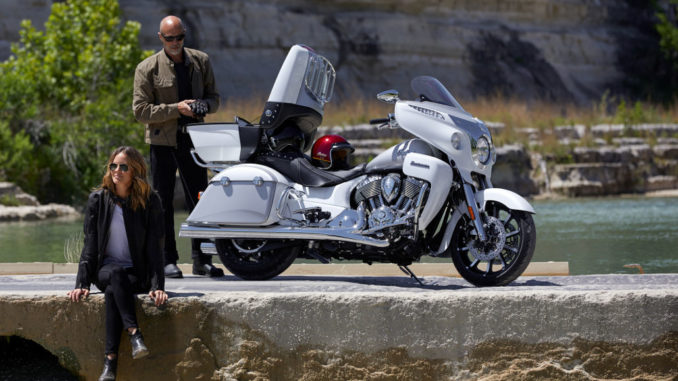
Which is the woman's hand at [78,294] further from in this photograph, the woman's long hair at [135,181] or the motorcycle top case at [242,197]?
the motorcycle top case at [242,197]

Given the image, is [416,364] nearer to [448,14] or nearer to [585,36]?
[448,14]

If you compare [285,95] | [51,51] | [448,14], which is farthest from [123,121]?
[448,14]

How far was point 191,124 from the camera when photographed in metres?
6.73

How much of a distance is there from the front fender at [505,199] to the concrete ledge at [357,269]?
4.23 ft

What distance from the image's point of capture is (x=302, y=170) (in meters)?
6.42

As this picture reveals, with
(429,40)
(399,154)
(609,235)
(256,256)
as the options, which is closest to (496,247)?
(399,154)

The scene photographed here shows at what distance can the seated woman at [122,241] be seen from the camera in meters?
4.78

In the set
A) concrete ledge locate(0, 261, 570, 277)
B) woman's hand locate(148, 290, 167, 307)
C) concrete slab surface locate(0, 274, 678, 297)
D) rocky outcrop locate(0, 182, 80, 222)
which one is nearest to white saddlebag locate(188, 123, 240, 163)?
concrete slab surface locate(0, 274, 678, 297)

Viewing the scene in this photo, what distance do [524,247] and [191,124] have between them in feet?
7.97

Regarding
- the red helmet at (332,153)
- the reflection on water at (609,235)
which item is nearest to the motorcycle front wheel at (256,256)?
the red helmet at (332,153)

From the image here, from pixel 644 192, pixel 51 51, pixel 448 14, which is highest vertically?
pixel 448 14

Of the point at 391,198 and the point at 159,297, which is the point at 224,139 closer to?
the point at 391,198

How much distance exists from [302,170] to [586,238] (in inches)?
258

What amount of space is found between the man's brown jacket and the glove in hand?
0.40ft
